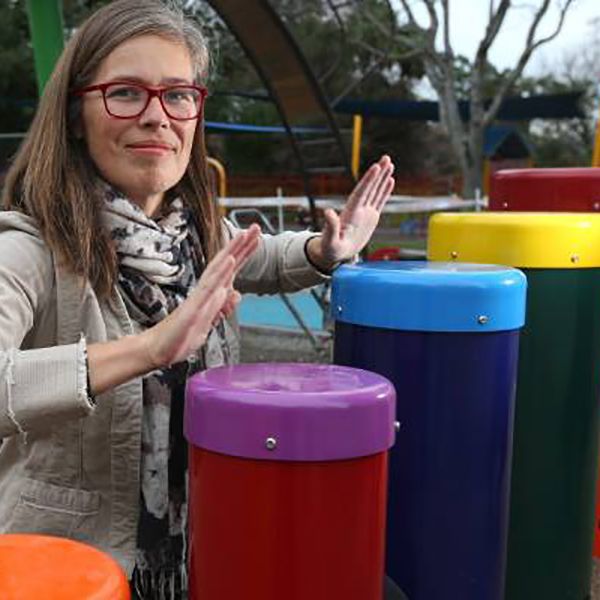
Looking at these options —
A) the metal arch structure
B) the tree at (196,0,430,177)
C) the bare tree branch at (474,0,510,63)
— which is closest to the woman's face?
the metal arch structure

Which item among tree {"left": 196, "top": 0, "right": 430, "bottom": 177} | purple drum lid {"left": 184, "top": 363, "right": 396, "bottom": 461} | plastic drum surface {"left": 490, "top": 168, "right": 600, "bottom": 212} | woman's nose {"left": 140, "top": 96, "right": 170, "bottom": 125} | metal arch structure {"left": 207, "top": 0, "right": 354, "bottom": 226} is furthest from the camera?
tree {"left": 196, "top": 0, "right": 430, "bottom": 177}

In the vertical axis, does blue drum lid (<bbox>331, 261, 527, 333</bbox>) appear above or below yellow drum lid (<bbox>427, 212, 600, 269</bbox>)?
below

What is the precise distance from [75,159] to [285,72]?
14.8 ft

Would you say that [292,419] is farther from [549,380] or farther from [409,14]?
[409,14]

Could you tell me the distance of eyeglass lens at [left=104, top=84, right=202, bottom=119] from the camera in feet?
5.54

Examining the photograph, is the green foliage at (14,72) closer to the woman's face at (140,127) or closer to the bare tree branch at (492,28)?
the bare tree branch at (492,28)

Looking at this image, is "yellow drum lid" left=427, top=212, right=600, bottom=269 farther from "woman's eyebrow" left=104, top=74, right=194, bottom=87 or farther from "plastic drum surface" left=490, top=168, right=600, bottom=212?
"woman's eyebrow" left=104, top=74, right=194, bottom=87

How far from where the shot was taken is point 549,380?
2154 millimetres

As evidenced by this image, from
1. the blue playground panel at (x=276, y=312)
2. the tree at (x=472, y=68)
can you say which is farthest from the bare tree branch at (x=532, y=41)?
the blue playground panel at (x=276, y=312)

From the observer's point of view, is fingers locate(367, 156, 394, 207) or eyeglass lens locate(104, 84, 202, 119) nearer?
eyeglass lens locate(104, 84, 202, 119)

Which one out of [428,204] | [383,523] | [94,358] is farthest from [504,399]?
[428,204]

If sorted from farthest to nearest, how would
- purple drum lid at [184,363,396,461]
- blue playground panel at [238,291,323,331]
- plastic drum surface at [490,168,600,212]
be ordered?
blue playground panel at [238,291,323,331] < plastic drum surface at [490,168,600,212] < purple drum lid at [184,363,396,461]

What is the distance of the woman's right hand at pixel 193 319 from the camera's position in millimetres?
1331

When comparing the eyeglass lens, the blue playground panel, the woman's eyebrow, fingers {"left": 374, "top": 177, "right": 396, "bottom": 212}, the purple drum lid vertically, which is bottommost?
the blue playground panel
